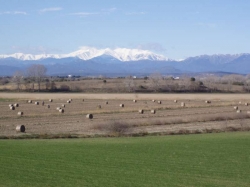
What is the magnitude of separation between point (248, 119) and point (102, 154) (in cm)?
2660

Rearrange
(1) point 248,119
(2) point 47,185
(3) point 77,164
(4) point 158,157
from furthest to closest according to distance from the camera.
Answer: (1) point 248,119, (4) point 158,157, (3) point 77,164, (2) point 47,185

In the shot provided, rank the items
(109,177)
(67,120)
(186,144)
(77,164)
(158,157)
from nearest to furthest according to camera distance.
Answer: (109,177) < (77,164) < (158,157) < (186,144) < (67,120)

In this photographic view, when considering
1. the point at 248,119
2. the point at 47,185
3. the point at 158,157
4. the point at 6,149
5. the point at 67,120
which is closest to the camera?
the point at 47,185

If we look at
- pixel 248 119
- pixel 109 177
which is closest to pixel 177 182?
pixel 109 177

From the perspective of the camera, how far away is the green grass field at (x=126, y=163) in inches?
613

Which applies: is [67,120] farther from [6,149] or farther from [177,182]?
[177,182]

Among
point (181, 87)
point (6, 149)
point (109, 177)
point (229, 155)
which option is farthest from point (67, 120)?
point (181, 87)

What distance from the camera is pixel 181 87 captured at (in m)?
117

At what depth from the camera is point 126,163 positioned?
19.2m

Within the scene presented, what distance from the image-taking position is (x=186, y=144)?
2605 centimetres

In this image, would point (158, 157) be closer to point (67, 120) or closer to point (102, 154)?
point (102, 154)

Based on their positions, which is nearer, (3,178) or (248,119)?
(3,178)

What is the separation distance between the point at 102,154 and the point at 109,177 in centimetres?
566

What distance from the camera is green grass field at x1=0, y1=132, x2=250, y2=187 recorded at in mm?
15570
